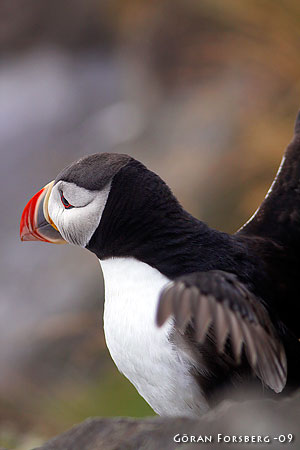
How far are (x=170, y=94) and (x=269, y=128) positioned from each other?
3.19 feet

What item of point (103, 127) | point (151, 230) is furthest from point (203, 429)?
point (103, 127)

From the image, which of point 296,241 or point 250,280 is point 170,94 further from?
point 250,280

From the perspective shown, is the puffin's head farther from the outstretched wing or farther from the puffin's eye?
the outstretched wing

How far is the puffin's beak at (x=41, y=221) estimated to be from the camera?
1.48m

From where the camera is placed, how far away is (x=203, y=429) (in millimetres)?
1027

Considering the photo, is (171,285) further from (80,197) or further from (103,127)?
(103,127)

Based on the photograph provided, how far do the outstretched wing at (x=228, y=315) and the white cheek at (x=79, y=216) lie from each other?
0.29m

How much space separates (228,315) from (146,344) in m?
0.23

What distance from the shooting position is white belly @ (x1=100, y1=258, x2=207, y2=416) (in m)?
1.24

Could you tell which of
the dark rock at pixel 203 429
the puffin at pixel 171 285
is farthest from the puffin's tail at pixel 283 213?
the dark rock at pixel 203 429

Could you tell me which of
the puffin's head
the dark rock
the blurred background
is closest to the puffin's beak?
the puffin's head

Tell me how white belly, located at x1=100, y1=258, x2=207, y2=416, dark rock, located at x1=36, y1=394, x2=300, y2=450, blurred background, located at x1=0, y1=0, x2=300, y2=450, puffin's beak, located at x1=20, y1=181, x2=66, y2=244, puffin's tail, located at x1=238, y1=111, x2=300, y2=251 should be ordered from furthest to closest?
blurred background, located at x1=0, y1=0, x2=300, y2=450, puffin's tail, located at x1=238, y1=111, x2=300, y2=251, puffin's beak, located at x1=20, y1=181, x2=66, y2=244, white belly, located at x1=100, y1=258, x2=207, y2=416, dark rock, located at x1=36, y1=394, x2=300, y2=450

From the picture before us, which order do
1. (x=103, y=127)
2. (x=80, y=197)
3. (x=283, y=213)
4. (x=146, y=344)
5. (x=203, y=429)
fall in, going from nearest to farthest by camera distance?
(x=203, y=429) < (x=146, y=344) < (x=80, y=197) < (x=283, y=213) < (x=103, y=127)

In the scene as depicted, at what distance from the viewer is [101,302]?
3.45m
